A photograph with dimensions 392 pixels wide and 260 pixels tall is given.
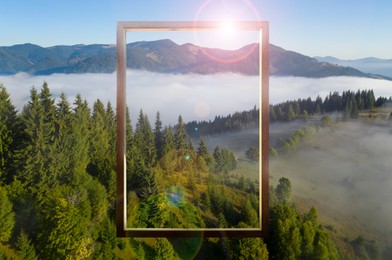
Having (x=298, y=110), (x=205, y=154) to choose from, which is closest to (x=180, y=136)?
(x=205, y=154)

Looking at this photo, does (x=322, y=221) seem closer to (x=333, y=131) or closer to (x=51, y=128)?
(x=333, y=131)

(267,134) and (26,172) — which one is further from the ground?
(267,134)

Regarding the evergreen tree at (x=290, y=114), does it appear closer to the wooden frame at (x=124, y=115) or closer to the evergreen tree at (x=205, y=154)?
the evergreen tree at (x=205, y=154)

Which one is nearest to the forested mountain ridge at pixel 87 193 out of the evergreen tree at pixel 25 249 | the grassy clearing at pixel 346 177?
the evergreen tree at pixel 25 249

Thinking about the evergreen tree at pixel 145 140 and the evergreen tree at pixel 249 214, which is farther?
the evergreen tree at pixel 249 214

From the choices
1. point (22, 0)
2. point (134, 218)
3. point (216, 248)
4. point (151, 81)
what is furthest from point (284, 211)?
point (22, 0)

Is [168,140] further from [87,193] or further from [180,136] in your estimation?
[87,193]

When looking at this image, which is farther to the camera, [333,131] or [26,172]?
[333,131]
